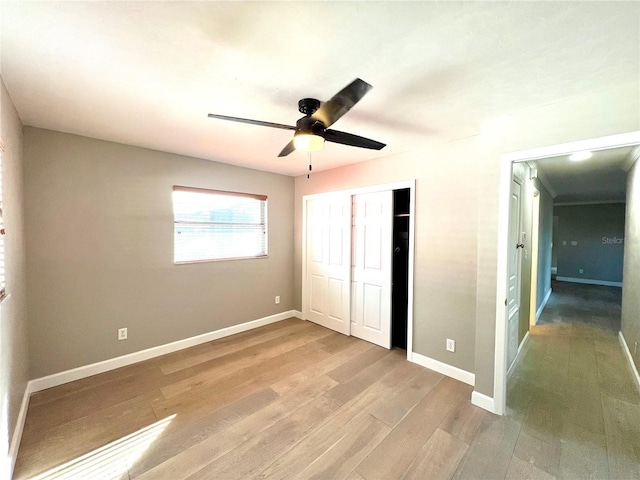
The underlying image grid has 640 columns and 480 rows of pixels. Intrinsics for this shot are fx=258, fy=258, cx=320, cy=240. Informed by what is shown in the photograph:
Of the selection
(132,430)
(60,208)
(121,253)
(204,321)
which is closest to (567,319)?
(204,321)

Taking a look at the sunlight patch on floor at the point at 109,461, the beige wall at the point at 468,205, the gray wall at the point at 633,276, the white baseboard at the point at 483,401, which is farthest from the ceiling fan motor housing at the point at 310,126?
the gray wall at the point at 633,276

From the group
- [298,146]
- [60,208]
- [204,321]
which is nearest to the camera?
[298,146]

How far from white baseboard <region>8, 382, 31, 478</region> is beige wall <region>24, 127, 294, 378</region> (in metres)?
0.28

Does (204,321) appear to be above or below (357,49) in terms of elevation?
below

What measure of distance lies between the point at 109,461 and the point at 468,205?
3412mm

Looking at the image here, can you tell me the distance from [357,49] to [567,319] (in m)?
5.50

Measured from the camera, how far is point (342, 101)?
134cm

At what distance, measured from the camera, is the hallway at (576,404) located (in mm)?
1651

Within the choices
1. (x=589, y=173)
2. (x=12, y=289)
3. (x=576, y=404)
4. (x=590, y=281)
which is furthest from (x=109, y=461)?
(x=590, y=281)

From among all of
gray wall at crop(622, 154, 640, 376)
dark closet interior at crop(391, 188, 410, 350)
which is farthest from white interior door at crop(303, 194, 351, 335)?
gray wall at crop(622, 154, 640, 376)

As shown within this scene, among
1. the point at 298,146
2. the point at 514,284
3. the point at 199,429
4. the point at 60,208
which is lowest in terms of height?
the point at 199,429

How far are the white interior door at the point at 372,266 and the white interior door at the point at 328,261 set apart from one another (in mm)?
116

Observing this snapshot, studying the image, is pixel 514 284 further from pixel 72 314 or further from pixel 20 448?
pixel 72 314

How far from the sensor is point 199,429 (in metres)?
1.91
